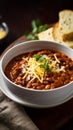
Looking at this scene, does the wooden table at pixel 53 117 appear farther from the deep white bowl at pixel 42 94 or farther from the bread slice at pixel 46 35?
the bread slice at pixel 46 35

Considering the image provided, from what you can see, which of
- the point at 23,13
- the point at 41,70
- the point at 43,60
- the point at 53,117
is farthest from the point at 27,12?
the point at 53,117

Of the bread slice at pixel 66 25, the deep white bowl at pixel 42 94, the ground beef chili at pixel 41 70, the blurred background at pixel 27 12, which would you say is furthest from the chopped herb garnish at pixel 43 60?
the blurred background at pixel 27 12

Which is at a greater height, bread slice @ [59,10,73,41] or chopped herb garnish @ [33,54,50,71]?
chopped herb garnish @ [33,54,50,71]

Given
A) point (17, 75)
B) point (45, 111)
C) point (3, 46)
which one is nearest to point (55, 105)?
point (45, 111)

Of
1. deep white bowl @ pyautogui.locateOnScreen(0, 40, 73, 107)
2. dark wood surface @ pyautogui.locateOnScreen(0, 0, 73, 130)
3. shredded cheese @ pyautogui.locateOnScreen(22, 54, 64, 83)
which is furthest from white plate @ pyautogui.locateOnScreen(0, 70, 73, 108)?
dark wood surface @ pyautogui.locateOnScreen(0, 0, 73, 130)

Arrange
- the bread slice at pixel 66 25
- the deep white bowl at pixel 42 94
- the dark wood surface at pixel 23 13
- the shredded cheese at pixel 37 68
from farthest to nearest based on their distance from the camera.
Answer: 1. the dark wood surface at pixel 23 13
2. the bread slice at pixel 66 25
3. the shredded cheese at pixel 37 68
4. the deep white bowl at pixel 42 94

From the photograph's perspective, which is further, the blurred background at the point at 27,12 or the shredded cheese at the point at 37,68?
the blurred background at the point at 27,12

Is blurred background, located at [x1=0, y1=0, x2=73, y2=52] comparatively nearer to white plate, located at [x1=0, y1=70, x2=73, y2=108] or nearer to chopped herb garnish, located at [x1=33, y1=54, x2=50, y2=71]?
chopped herb garnish, located at [x1=33, y1=54, x2=50, y2=71]

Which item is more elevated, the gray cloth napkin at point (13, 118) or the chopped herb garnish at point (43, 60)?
the chopped herb garnish at point (43, 60)
